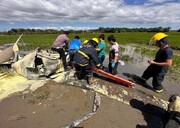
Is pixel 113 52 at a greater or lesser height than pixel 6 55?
greater

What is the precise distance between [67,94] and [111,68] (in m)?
2.56

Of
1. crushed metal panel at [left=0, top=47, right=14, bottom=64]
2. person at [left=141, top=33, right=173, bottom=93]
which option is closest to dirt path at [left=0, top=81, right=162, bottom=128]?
person at [left=141, top=33, right=173, bottom=93]

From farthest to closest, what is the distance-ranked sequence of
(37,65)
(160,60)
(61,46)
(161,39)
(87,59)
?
(61,46), (37,65), (160,60), (87,59), (161,39)

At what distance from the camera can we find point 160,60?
20.6 feet

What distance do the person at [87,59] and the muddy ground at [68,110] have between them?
0.73m

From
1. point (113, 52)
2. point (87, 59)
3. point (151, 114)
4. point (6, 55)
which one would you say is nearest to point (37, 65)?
point (6, 55)

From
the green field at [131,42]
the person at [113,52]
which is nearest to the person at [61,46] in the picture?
the person at [113,52]

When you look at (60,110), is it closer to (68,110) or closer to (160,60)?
(68,110)

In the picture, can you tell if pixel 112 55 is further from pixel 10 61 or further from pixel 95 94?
pixel 10 61

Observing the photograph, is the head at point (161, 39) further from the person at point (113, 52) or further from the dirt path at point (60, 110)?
the dirt path at point (60, 110)

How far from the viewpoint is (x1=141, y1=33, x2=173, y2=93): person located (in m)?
5.94

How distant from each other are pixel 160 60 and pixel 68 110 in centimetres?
312

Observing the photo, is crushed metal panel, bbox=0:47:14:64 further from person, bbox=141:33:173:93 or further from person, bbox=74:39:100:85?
person, bbox=141:33:173:93

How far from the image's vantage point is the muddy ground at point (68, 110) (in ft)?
14.7
